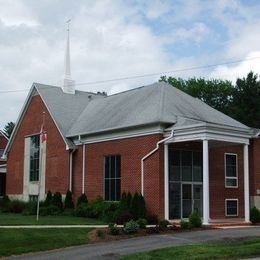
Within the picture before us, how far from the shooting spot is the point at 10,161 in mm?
44469

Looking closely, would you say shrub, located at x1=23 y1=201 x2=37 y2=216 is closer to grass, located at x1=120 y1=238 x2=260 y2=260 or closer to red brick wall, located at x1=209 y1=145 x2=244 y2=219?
red brick wall, located at x1=209 y1=145 x2=244 y2=219

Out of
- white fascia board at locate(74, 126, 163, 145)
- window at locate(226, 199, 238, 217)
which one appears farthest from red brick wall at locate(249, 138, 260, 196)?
white fascia board at locate(74, 126, 163, 145)

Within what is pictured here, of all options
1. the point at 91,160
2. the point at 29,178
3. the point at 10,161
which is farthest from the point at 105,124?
the point at 10,161

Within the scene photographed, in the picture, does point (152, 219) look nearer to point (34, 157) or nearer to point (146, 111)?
point (146, 111)

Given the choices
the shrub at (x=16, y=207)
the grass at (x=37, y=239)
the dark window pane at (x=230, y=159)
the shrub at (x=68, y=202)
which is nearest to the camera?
the grass at (x=37, y=239)

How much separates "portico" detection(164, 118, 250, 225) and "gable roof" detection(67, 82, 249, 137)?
1.06m

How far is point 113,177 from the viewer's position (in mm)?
31797

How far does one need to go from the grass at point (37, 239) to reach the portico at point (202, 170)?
6.95 metres

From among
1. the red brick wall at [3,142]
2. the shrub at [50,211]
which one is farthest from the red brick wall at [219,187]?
the red brick wall at [3,142]

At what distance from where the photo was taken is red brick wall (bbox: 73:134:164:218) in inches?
1109

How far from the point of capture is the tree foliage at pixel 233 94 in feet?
197

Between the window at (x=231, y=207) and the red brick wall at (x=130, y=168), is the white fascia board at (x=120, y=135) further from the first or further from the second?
the window at (x=231, y=207)

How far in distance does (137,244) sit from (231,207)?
1316 cm

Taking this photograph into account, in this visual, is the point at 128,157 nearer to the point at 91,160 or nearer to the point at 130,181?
the point at 130,181
